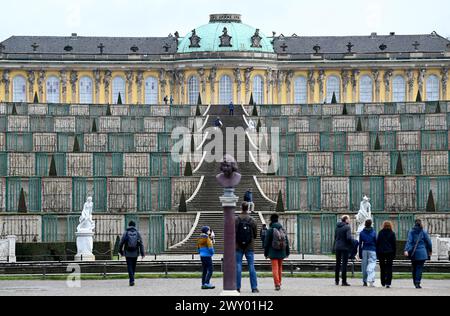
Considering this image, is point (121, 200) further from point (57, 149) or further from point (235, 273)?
point (235, 273)

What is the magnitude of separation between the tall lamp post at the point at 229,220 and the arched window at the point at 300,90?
241 ft

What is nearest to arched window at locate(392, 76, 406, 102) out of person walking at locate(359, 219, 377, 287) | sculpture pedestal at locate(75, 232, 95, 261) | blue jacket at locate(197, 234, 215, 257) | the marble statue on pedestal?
the marble statue on pedestal

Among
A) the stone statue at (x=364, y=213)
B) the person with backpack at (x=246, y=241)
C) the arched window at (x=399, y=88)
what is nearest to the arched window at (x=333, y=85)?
the arched window at (x=399, y=88)

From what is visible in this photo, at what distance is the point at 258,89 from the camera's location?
325 feet

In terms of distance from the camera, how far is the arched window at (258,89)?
325 feet

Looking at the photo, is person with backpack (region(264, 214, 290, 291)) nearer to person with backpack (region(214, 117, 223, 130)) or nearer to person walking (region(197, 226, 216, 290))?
person walking (region(197, 226, 216, 290))

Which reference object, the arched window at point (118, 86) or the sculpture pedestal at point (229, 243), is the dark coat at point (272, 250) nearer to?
the sculpture pedestal at point (229, 243)

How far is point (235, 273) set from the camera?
29281 mm

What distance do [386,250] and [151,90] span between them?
232ft

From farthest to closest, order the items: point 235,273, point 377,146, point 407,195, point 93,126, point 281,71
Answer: point 281,71 < point 93,126 < point 377,146 < point 407,195 < point 235,273

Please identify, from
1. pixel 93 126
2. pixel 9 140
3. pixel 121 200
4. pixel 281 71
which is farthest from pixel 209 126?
pixel 281 71

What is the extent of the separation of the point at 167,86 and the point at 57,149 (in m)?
41.1

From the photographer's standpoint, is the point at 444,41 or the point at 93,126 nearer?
the point at 93,126

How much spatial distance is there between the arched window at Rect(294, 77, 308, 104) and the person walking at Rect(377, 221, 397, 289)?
229 ft
